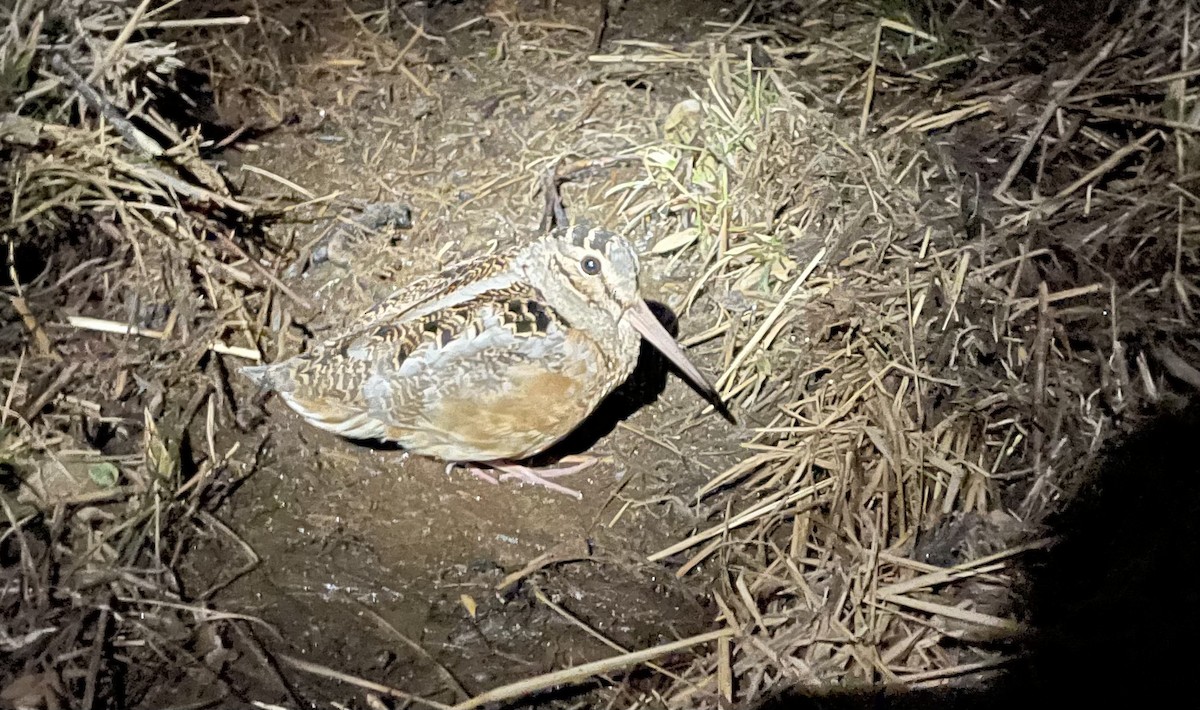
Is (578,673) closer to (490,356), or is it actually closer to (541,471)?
(541,471)

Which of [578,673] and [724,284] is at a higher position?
[724,284]

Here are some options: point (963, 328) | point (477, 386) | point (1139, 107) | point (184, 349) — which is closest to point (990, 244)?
point (963, 328)

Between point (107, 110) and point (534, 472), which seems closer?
point (534, 472)

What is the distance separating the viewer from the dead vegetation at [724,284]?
6.37 ft

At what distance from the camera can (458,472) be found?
7.97 ft

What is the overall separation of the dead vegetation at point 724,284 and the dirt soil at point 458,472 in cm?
2

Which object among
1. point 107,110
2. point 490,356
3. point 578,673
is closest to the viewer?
point 578,673

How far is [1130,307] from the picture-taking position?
83.1 inches

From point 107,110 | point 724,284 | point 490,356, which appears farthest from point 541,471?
point 107,110

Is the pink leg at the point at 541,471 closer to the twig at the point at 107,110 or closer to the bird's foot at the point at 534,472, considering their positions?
the bird's foot at the point at 534,472

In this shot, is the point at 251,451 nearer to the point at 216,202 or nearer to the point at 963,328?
the point at 216,202

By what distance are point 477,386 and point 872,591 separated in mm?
1022

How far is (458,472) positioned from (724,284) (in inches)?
39.4

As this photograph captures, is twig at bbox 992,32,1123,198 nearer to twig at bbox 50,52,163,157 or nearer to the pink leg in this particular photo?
the pink leg
